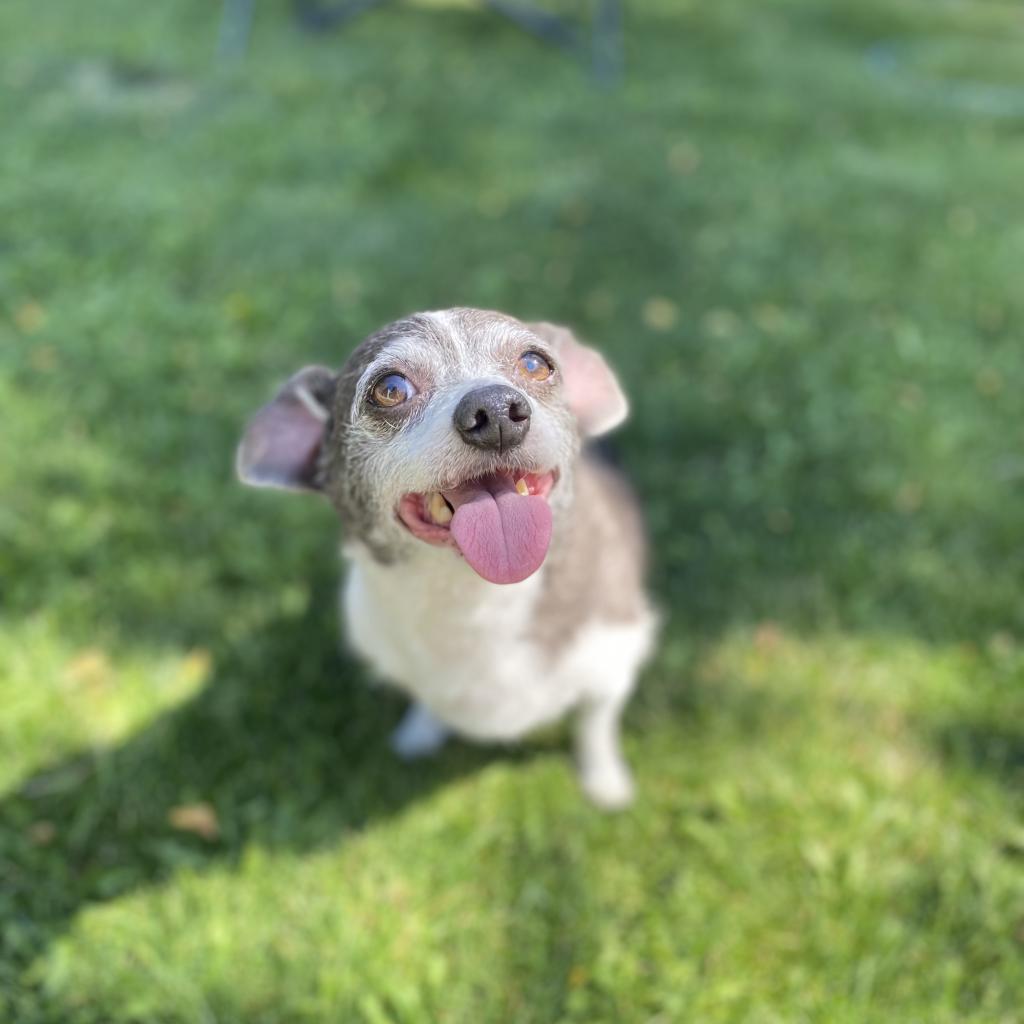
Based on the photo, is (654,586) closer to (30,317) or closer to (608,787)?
(608,787)

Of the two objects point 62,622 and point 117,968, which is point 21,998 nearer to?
point 117,968

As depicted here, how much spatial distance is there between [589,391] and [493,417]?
2.25ft

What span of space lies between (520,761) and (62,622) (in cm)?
195

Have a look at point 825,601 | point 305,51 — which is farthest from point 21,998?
point 305,51

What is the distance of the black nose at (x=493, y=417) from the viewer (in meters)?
1.66

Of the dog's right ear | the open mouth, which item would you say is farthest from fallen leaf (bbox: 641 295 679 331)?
the open mouth

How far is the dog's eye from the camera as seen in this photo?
189 centimetres

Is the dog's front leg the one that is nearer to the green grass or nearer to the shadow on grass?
the green grass

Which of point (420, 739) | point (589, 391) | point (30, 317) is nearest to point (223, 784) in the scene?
point (420, 739)

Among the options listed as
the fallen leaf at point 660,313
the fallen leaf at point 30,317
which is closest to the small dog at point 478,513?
the fallen leaf at point 660,313

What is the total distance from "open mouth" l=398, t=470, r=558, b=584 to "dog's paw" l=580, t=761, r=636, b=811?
1.50 m

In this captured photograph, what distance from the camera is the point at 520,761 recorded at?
3.13 m

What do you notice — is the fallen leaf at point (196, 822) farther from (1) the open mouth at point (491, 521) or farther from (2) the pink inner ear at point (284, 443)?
(1) the open mouth at point (491, 521)

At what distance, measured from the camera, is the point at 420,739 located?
310cm
